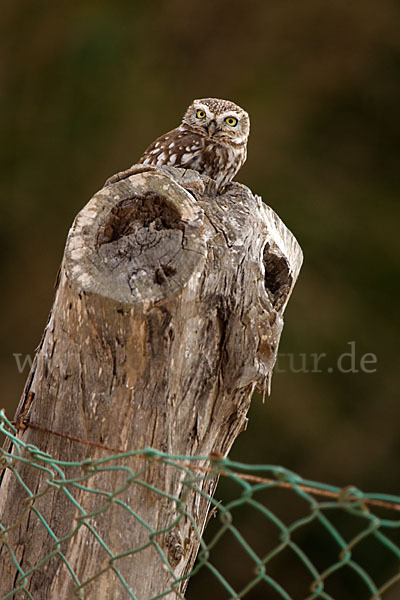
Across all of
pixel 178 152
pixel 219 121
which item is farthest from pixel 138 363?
pixel 219 121

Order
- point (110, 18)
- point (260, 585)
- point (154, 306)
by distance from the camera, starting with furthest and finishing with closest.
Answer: point (110, 18)
point (260, 585)
point (154, 306)

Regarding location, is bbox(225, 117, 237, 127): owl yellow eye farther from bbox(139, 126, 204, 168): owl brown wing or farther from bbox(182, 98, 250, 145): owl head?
bbox(139, 126, 204, 168): owl brown wing

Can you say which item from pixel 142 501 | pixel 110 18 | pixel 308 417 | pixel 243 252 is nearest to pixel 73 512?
pixel 142 501

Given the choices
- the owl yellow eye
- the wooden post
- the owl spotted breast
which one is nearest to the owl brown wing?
the owl spotted breast

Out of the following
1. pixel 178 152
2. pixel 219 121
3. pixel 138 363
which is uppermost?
pixel 219 121

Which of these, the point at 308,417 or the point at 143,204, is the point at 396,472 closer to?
the point at 308,417

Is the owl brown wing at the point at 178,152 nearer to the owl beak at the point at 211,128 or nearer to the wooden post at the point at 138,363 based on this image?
the owl beak at the point at 211,128

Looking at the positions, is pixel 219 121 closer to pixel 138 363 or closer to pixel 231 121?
pixel 231 121
